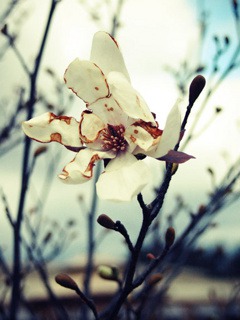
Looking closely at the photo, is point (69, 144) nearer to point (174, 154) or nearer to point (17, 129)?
point (174, 154)

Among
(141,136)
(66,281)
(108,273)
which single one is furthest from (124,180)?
(108,273)

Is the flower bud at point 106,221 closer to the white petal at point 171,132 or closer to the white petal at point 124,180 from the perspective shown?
the white petal at point 124,180

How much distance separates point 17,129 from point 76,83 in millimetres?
2895

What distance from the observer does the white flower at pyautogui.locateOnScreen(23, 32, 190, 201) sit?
1.17 m

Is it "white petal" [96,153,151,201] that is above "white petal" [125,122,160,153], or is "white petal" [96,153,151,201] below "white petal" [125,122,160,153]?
below

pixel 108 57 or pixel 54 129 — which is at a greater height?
pixel 108 57

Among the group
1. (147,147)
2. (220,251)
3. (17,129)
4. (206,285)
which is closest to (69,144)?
(147,147)

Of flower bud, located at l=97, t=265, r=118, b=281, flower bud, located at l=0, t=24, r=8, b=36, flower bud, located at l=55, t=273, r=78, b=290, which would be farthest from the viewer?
flower bud, located at l=0, t=24, r=8, b=36

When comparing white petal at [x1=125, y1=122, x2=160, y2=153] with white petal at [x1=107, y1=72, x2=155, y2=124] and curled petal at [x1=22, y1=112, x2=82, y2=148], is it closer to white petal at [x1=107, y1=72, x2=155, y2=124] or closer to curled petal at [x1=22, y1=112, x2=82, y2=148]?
white petal at [x1=107, y1=72, x2=155, y2=124]

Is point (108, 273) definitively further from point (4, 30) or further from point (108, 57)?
point (4, 30)

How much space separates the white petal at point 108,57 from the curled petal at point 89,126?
0.13 m

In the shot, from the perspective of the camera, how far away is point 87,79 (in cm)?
127

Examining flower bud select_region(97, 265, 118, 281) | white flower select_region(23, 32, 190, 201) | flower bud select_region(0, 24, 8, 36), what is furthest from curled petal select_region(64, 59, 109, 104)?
flower bud select_region(0, 24, 8, 36)

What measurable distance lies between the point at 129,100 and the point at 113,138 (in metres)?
0.14
